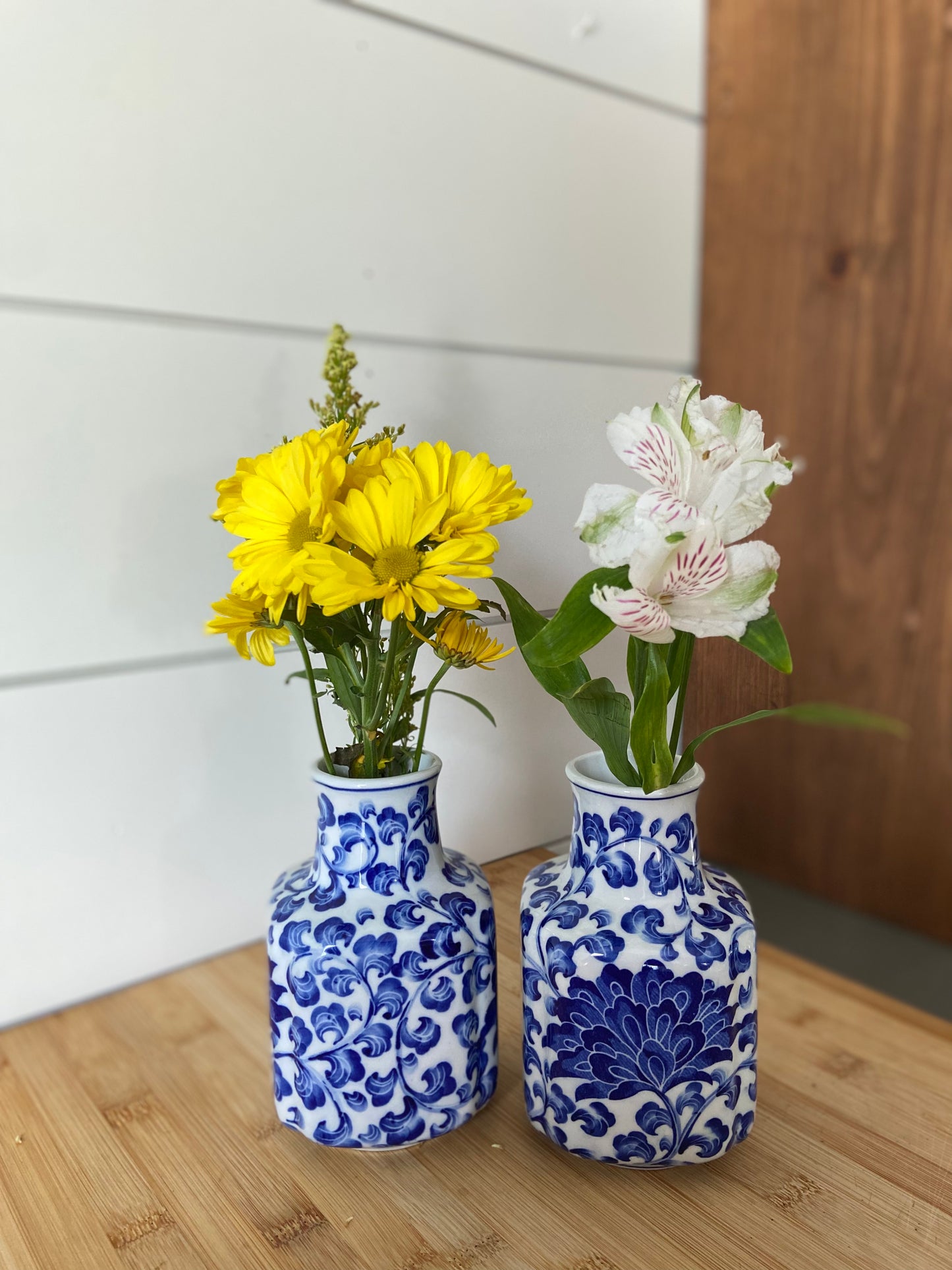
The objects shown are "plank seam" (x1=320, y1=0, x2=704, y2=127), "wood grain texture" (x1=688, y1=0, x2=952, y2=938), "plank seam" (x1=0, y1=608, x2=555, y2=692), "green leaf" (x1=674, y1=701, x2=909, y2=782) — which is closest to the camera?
Result: "green leaf" (x1=674, y1=701, x2=909, y2=782)

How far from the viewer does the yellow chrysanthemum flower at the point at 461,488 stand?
1.70ft

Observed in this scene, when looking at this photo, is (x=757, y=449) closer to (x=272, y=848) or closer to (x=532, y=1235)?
(x=532, y=1235)

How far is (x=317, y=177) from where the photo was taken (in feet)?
2.71

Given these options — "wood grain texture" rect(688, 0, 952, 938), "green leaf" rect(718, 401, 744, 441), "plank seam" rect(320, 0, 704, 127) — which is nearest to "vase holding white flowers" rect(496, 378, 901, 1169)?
"green leaf" rect(718, 401, 744, 441)

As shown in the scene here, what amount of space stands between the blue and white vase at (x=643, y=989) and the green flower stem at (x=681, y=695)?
0.03m

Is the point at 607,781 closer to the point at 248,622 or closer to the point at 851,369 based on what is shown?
the point at 248,622

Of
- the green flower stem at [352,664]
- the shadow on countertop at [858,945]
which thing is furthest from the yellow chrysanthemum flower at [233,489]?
the shadow on countertop at [858,945]

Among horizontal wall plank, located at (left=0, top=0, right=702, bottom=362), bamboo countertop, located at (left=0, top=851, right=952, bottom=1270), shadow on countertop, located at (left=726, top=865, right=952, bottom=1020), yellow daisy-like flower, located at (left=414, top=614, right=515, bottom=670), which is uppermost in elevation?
horizontal wall plank, located at (left=0, top=0, right=702, bottom=362)

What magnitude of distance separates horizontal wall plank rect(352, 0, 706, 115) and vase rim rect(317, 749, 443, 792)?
68 cm

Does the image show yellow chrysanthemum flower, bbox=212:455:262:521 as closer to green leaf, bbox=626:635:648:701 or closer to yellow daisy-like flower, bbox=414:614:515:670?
yellow daisy-like flower, bbox=414:614:515:670

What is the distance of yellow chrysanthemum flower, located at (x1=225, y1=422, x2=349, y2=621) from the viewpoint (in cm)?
50

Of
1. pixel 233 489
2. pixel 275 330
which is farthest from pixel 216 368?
pixel 233 489

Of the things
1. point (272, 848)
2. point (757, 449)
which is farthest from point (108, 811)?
point (757, 449)

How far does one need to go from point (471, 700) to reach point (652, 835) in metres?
0.16
